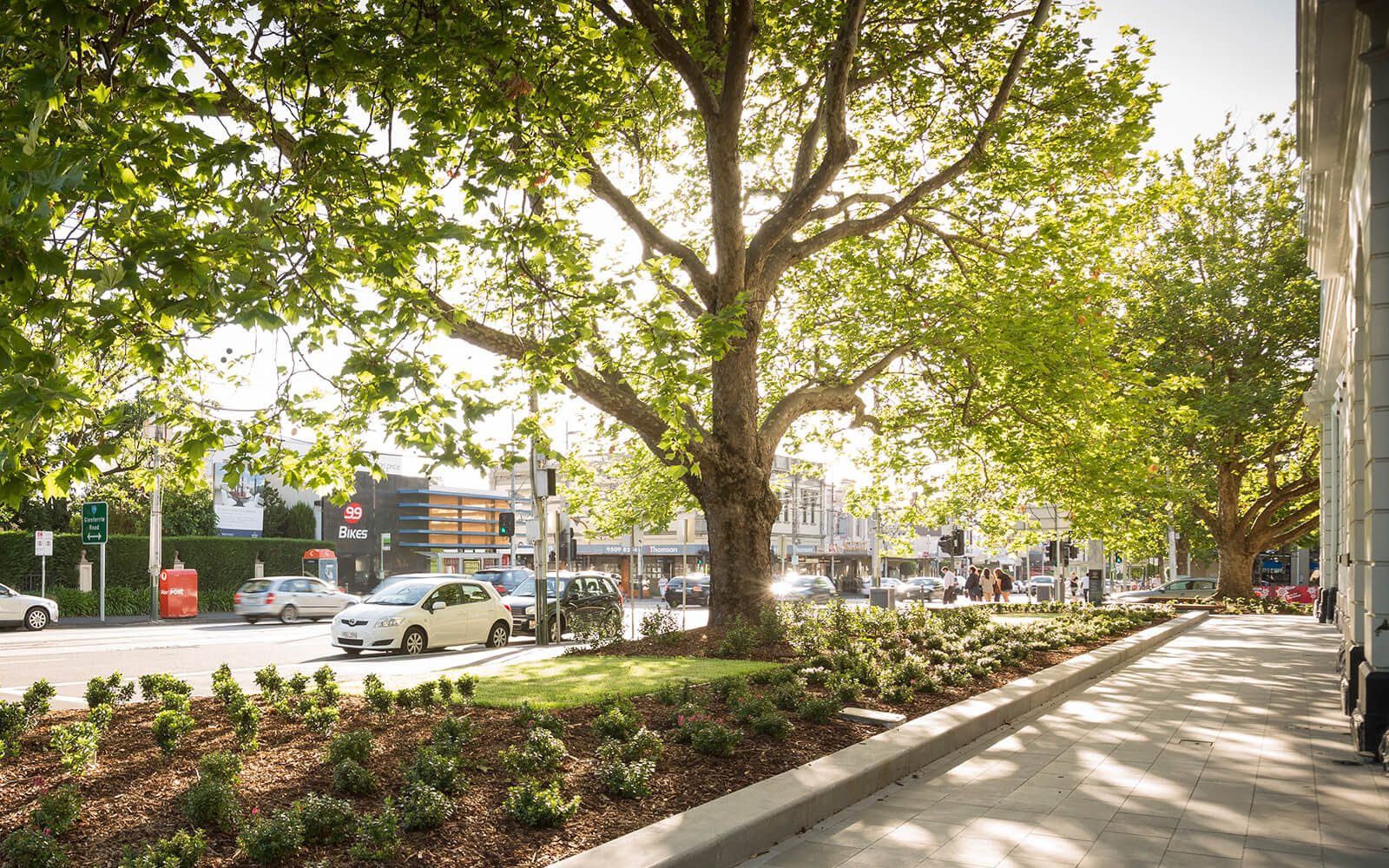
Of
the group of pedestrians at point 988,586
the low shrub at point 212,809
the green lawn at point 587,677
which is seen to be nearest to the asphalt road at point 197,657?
the green lawn at point 587,677

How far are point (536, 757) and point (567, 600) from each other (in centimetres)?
1855

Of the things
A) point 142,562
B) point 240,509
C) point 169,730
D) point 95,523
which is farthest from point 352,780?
point 240,509

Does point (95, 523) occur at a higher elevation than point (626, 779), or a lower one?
higher

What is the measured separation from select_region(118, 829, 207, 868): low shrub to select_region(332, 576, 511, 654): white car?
15098 mm

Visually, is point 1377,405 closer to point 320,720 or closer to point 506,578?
point 320,720

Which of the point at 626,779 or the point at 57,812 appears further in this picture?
the point at 626,779

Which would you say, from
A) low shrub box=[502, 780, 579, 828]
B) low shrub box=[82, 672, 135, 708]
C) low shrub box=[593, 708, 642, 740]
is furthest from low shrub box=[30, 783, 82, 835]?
low shrub box=[82, 672, 135, 708]

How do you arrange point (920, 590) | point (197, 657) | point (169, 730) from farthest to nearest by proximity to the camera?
point (920, 590)
point (197, 657)
point (169, 730)

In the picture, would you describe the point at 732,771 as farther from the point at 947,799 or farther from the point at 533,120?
the point at 533,120

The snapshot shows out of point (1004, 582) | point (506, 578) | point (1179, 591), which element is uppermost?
point (506, 578)

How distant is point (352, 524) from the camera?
5500 centimetres

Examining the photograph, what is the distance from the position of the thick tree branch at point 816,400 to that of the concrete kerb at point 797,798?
6.71 meters

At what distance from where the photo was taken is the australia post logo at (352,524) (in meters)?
54.5

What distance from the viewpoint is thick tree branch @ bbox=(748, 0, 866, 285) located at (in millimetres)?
13070
